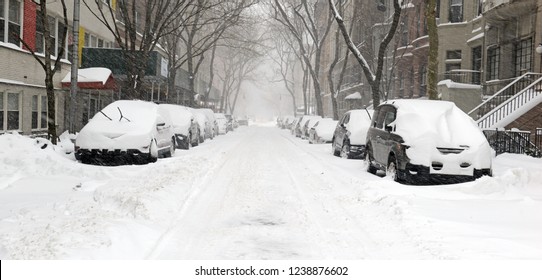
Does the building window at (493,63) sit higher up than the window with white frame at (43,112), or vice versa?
the building window at (493,63)

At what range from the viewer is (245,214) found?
7.64 metres

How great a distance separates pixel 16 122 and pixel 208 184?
13.5 metres

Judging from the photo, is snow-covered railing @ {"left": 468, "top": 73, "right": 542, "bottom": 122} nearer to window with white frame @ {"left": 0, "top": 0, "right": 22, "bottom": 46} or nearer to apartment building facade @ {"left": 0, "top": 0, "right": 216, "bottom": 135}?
apartment building facade @ {"left": 0, "top": 0, "right": 216, "bottom": 135}

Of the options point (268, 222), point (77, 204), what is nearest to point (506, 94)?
point (268, 222)

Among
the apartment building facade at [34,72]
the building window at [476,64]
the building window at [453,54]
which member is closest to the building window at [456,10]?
the building window at [453,54]

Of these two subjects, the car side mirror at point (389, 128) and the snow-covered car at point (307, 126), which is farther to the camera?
the snow-covered car at point (307, 126)

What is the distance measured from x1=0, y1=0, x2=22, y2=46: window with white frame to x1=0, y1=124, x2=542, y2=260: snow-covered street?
33.5 feet

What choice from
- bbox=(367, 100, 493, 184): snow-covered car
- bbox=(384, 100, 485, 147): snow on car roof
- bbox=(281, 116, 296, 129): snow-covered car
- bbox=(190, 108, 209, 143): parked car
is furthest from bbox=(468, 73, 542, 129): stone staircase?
bbox=(281, 116, 296, 129): snow-covered car

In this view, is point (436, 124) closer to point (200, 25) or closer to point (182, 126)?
point (182, 126)

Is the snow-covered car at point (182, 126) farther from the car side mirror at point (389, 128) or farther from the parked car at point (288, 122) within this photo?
the parked car at point (288, 122)

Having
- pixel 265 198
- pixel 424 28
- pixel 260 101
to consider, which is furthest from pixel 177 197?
pixel 260 101

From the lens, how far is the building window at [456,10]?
30584 millimetres

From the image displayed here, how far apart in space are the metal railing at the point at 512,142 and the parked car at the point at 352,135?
14.4 feet

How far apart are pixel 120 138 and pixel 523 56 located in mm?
19614
